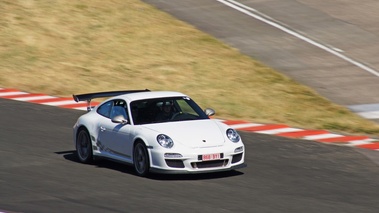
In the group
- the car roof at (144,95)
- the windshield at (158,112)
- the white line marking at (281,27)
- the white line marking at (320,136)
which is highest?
the car roof at (144,95)

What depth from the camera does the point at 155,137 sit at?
14680 mm

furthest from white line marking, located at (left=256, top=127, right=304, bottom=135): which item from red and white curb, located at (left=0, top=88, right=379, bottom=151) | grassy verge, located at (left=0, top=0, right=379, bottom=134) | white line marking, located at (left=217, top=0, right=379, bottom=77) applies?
white line marking, located at (left=217, top=0, right=379, bottom=77)

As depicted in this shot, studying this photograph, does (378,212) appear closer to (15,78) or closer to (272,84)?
(272,84)

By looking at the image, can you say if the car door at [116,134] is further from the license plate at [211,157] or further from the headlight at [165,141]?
the license plate at [211,157]

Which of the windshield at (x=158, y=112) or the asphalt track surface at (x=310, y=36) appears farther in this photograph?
the asphalt track surface at (x=310, y=36)

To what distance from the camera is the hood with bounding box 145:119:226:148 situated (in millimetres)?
→ 14664

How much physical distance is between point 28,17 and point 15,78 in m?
5.37

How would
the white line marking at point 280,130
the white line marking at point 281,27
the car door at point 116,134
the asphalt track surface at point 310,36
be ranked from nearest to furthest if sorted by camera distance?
1. the car door at point 116,134
2. the white line marking at point 280,130
3. the asphalt track surface at point 310,36
4. the white line marking at point 281,27

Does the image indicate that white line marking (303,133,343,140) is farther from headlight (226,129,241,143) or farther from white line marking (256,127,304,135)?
headlight (226,129,241,143)

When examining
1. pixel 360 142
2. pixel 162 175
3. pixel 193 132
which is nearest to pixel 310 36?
pixel 360 142

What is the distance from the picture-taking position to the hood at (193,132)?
48.1 feet

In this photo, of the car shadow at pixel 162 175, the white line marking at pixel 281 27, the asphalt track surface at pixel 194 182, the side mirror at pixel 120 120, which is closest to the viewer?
the asphalt track surface at pixel 194 182

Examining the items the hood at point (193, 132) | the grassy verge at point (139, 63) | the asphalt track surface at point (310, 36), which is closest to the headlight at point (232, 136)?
the hood at point (193, 132)

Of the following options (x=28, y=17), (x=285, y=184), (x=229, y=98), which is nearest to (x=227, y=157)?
(x=285, y=184)
